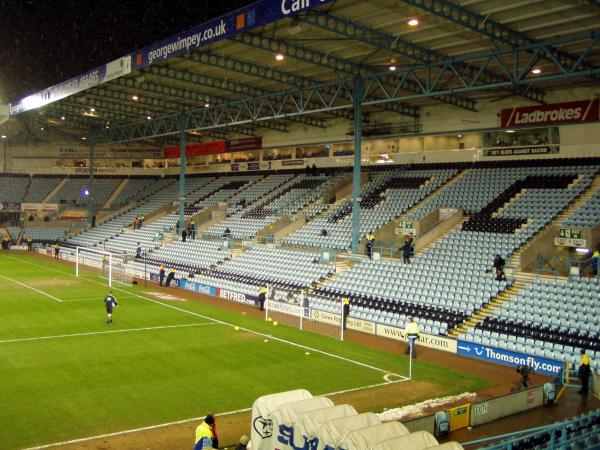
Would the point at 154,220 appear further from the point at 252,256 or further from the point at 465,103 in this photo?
the point at 465,103

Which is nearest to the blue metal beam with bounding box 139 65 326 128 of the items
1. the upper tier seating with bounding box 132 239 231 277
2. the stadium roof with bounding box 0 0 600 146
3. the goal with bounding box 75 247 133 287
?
the stadium roof with bounding box 0 0 600 146

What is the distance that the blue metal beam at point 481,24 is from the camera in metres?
20.2

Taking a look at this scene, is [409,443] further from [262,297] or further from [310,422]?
[262,297]

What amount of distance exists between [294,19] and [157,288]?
20032mm

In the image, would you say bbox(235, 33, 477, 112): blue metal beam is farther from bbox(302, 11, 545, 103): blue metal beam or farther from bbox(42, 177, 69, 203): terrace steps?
bbox(42, 177, 69, 203): terrace steps

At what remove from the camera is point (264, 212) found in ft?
149

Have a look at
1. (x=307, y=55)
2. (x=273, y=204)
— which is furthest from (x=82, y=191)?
(x=307, y=55)

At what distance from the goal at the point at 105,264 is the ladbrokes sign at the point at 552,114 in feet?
84.4

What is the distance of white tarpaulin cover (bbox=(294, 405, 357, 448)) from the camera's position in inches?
349

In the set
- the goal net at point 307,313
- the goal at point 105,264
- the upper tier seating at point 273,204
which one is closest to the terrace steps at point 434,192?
the goal net at point 307,313

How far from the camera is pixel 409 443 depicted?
8.16m

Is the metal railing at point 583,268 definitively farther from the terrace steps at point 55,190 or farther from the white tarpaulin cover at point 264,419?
the terrace steps at point 55,190

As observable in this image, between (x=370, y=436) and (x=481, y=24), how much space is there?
1804 cm

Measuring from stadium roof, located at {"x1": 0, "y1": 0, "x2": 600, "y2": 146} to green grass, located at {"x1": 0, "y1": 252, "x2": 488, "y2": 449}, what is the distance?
1218 centimetres
